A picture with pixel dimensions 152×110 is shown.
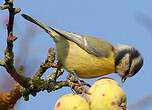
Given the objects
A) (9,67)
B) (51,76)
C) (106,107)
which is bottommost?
(51,76)

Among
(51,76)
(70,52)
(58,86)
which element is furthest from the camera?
(70,52)

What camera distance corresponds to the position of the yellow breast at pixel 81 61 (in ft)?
9.64

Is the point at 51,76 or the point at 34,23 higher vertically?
the point at 34,23

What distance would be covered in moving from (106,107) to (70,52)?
1200mm

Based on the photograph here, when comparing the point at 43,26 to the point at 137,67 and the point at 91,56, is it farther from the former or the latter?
the point at 137,67

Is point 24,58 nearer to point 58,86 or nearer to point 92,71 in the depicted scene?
point 58,86

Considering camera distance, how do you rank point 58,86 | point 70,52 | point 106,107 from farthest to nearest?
point 70,52, point 58,86, point 106,107

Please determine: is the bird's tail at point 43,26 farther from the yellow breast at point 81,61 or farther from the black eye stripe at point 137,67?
the black eye stripe at point 137,67

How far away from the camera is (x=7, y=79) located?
2.55 metres

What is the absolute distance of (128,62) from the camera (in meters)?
3.17

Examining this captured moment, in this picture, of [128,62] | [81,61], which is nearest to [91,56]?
[81,61]

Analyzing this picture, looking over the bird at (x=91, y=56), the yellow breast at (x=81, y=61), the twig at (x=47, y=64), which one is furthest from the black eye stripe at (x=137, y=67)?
the twig at (x=47, y=64)

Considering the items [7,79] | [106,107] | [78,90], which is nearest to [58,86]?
[78,90]

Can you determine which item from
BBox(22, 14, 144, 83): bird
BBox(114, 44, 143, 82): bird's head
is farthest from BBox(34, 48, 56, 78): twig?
BBox(114, 44, 143, 82): bird's head
